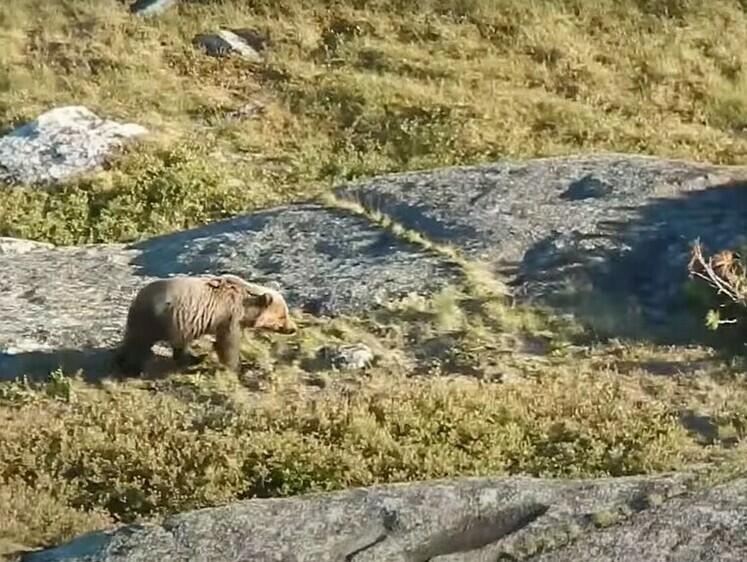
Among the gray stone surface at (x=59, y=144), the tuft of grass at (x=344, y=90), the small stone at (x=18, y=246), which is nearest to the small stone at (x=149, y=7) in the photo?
the tuft of grass at (x=344, y=90)

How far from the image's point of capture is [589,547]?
26.4ft

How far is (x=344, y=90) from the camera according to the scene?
22.3 meters

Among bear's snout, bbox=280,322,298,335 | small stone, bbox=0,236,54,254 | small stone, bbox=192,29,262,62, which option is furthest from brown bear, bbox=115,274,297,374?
small stone, bbox=192,29,262,62

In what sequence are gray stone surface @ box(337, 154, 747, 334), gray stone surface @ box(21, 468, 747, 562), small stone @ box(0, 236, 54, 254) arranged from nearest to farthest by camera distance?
gray stone surface @ box(21, 468, 747, 562) → gray stone surface @ box(337, 154, 747, 334) → small stone @ box(0, 236, 54, 254)

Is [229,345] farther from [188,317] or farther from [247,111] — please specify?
[247,111]

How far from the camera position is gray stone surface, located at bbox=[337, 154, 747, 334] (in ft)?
45.3

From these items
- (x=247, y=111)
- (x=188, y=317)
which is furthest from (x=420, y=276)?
(x=247, y=111)

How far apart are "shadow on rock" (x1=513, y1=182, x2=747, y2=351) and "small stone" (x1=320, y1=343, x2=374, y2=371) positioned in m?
1.92

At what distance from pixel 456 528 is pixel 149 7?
18357mm

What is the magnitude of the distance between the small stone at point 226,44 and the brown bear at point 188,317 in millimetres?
11772

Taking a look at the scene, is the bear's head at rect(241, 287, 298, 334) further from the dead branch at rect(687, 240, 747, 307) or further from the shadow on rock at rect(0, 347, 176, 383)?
the dead branch at rect(687, 240, 747, 307)

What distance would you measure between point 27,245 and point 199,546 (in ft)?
29.1

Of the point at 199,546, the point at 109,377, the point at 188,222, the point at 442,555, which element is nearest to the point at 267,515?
the point at 199,546

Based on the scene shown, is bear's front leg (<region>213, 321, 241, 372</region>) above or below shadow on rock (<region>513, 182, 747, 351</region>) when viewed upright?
below
